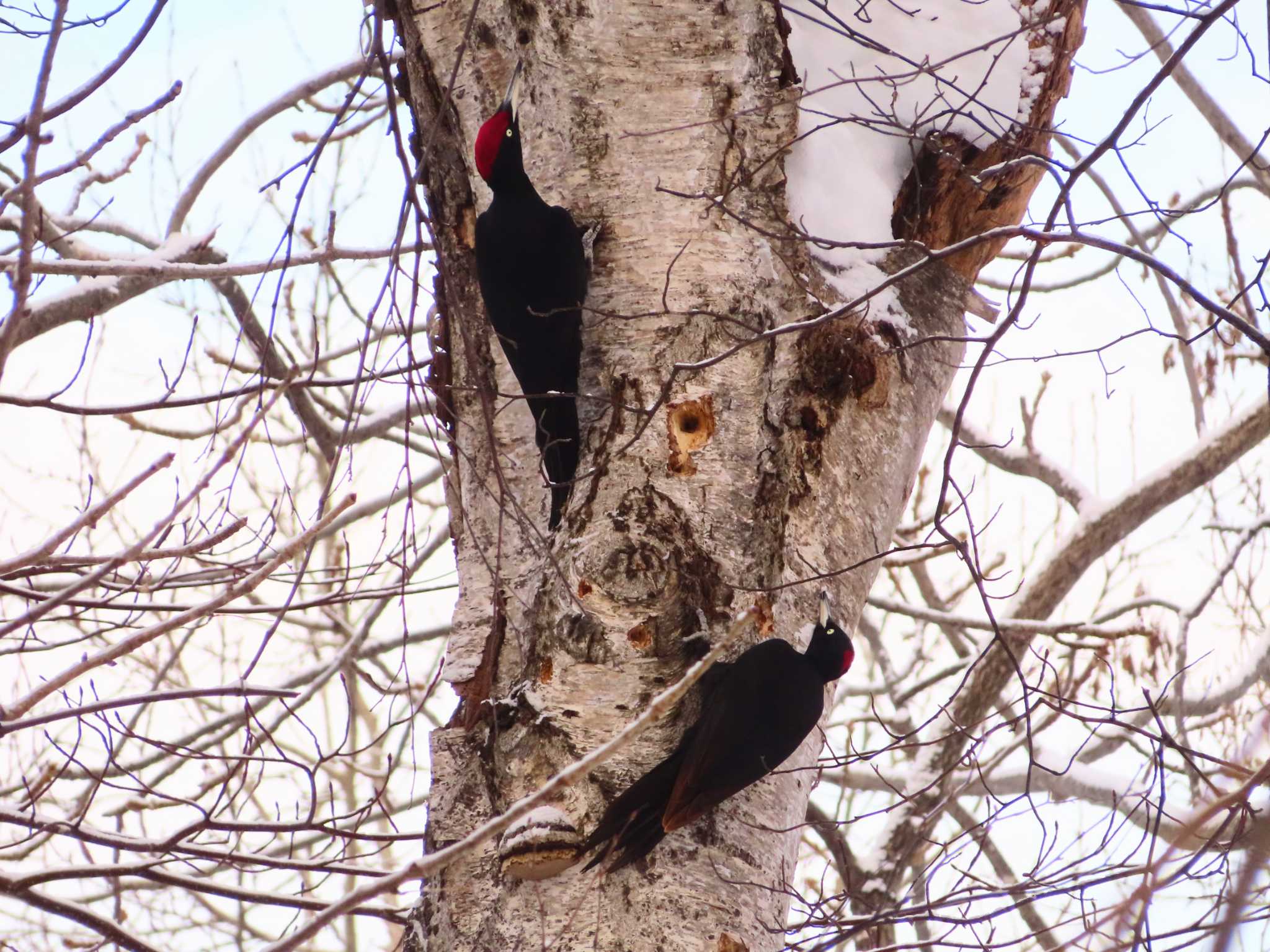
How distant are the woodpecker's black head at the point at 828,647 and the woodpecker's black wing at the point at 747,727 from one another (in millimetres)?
59

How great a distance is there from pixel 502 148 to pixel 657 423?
0.74 m

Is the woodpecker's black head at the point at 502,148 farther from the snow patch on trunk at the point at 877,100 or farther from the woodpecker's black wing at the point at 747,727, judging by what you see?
the woodpecker's black wing at the point at 747,727

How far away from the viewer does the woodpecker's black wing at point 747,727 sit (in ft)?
6.72

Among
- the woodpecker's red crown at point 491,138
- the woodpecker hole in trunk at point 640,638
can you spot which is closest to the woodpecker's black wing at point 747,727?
the woodpecker hole in trunk at point 640,638

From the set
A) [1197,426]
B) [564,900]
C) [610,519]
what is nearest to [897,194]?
[610,519]

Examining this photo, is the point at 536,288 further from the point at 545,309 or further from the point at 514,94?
the point at 514,94

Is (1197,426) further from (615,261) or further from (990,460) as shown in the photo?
(615,261)

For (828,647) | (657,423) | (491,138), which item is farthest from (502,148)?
(828,647)

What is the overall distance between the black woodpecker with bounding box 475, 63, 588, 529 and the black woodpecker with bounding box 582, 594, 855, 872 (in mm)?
510

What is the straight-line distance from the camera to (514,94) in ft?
8.80

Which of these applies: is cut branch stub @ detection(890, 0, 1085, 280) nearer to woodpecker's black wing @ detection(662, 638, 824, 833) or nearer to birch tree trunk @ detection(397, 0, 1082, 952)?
birch tree trunk @ detection(397, 0, 1082, 952)

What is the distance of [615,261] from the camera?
253cm

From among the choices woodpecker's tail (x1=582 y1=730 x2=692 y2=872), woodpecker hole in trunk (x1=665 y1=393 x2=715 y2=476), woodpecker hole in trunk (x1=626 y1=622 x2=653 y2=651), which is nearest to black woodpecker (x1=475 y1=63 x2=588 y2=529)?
woodpecker hole in trunk (x1=665 y1=393 x2=715 y2=476)

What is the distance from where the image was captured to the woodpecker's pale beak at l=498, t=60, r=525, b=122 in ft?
8.51
